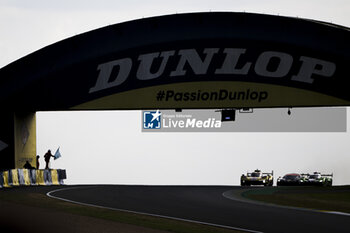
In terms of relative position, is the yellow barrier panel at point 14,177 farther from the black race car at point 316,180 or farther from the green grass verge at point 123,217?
the black race car at point 316,180

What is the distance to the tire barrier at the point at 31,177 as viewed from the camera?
30952 millimetres

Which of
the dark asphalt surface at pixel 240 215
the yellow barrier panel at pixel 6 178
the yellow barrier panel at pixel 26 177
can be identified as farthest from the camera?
the yellow barrier panel at pixel 26 177

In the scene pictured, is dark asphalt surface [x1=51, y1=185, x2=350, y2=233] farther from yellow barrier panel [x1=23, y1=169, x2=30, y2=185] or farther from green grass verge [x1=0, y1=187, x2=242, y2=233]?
yellow barrier panel [x1=23, y1=169, x2=30, y2=185]

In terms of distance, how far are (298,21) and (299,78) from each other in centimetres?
264

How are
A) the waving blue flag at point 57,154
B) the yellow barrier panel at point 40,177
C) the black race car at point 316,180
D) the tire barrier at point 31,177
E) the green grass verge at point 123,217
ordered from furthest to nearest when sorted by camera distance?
the black race car at point 316,180 < the waving blue flag at point 57,154 < the yellow barrier panel at point 40,177 < the tire barrier at point 31,177 < the green grass verge at point 123,217

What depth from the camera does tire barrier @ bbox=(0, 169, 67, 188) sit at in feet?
102

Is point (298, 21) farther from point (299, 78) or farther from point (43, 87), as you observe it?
point (43, 87)

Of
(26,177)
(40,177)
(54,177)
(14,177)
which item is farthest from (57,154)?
(14,177)

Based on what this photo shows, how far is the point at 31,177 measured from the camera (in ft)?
109

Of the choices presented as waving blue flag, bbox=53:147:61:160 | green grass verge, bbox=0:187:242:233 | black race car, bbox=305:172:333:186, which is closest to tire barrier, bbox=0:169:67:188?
waving blue flag, bbox=53:147:61:160

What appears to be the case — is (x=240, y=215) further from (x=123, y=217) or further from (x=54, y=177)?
(x=54, y=177)

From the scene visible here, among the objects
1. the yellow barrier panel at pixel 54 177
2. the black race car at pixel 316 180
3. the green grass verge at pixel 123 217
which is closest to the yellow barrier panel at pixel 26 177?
the yellow barrier panel at pixel 54 177

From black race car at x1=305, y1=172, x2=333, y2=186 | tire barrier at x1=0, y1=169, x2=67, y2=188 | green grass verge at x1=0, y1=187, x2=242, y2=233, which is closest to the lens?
green grass verge at x1=0, y1=187, x2=242, y2=233

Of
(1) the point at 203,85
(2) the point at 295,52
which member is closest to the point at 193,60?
(1) the point at 203,85
